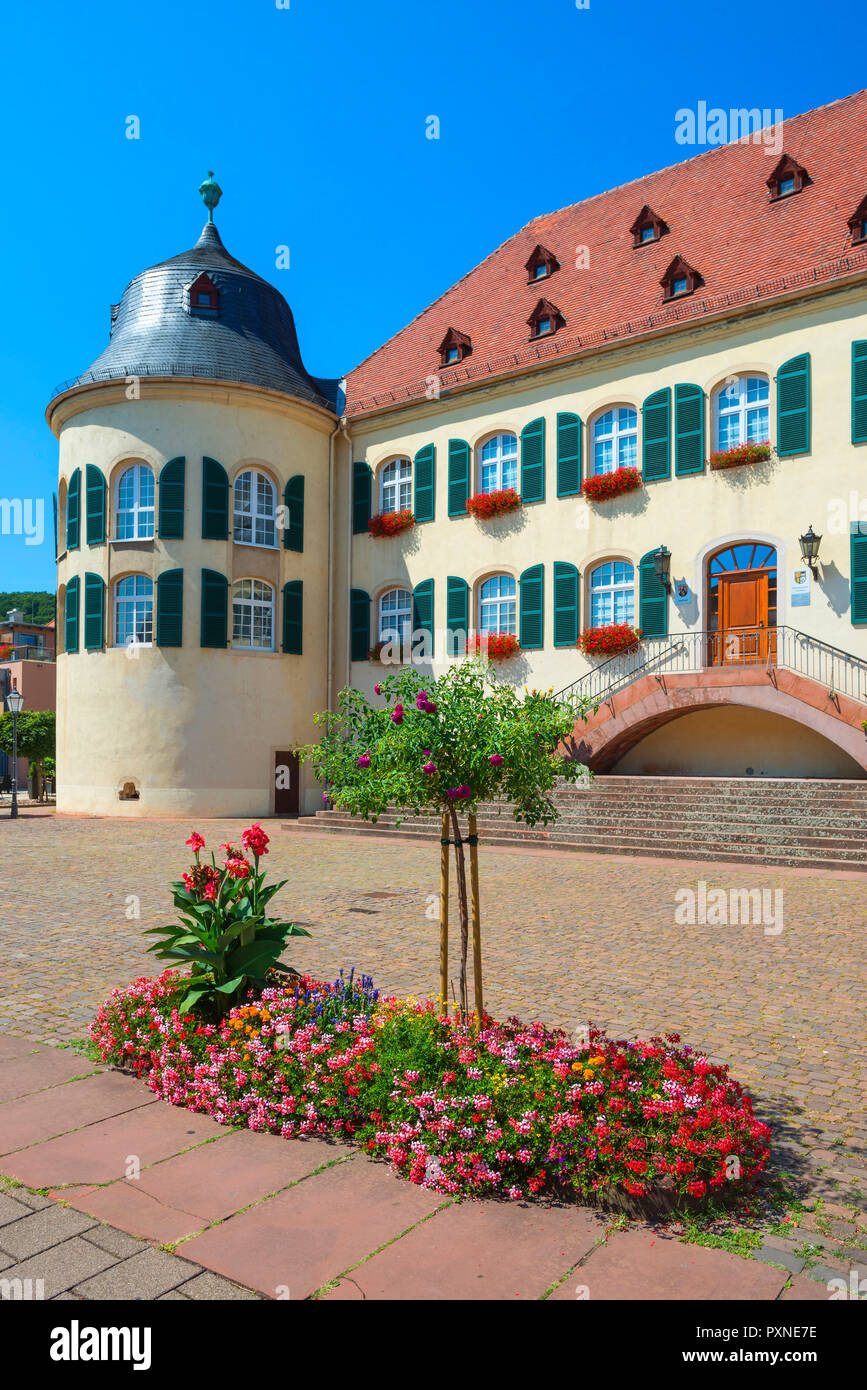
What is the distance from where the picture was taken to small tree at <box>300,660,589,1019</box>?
4.77 m

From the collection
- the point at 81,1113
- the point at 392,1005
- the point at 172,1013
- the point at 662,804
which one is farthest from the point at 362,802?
the point at 662,804

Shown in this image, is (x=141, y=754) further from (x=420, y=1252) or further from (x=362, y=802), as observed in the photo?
(x=420, y=1252)

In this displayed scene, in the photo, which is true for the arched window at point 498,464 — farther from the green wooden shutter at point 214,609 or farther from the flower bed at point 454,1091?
the flower bed at point 454,1091

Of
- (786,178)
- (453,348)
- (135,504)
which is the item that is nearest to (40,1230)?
(135,504)

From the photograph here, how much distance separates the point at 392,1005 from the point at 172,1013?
1.15 metres

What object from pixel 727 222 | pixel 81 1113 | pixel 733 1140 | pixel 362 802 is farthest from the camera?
pixel 727 222

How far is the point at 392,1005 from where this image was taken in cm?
526

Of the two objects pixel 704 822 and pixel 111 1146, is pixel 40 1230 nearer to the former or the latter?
pixel 111 1146

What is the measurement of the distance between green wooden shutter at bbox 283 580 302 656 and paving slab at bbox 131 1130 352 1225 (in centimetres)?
2038

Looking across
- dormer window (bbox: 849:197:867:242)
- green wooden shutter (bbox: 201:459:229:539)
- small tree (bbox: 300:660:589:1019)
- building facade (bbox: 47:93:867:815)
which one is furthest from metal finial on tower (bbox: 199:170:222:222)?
small tree (bbox: 300:660:589:1019)

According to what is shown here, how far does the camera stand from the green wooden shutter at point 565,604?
20953 millimetres

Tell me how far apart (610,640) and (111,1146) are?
56.0 feet

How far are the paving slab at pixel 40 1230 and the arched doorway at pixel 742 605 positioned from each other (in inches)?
663
